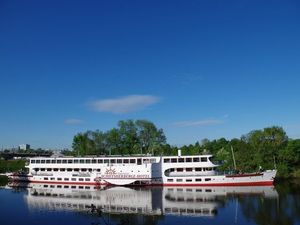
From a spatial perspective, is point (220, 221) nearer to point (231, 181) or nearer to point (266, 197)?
point (266, 197)

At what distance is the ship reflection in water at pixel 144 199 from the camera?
45.0 metres

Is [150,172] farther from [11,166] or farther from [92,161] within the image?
[11,166]

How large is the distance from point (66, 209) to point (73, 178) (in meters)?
30.9

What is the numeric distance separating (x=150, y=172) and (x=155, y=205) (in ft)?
72.2

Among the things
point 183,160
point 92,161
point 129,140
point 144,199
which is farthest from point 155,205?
point 129,140

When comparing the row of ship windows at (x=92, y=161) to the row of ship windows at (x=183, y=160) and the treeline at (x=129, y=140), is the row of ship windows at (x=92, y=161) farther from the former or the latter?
the treeline at (x=129, y=140)

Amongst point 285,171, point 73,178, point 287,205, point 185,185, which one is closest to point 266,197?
point 287,205

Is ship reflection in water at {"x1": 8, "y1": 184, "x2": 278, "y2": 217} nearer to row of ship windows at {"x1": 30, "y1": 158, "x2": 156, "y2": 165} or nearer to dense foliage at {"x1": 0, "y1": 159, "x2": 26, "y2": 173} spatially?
row of ship windows at {"x1": 30, "y1": 158, "x2": 156, "y2": 165}

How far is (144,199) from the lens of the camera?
174ft

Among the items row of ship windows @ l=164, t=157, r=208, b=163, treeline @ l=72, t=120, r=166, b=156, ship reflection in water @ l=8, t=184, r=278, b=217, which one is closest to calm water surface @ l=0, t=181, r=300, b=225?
ship reflection in water @ l=8, t=184, r=278, b=217

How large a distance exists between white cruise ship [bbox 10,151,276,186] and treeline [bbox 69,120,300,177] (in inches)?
281

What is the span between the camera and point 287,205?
46.1 metres

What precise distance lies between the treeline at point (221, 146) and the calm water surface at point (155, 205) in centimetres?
1995

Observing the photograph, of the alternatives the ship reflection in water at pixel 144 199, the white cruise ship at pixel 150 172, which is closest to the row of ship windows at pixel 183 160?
the white cruise ship at pixel 150 172
